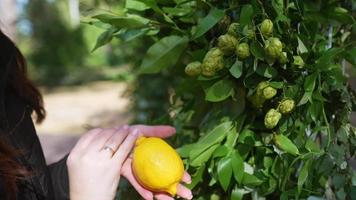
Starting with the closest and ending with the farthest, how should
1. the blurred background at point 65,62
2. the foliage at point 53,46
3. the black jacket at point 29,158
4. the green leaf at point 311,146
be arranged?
the green leaf at point 311,146 → the black jacket at point 29,158 → the blurred background at point 65,62 → the foliage at point 53,46

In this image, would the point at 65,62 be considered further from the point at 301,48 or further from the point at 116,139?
the point at 301,48

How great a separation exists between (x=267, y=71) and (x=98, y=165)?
0.41m

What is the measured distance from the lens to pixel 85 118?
9.29 meters

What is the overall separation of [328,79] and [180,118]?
52 centimetres

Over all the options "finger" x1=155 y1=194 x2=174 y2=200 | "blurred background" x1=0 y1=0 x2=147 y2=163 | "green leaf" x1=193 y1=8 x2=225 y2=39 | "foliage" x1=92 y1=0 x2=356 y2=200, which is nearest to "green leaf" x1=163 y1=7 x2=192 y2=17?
"foliage" x1=92 y1=0 x2=356 y2=200

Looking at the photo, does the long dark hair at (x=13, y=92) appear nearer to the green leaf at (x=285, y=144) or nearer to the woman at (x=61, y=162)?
the woman at (x=61, y=162)

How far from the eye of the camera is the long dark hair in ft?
3.65

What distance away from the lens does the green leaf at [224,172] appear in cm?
115

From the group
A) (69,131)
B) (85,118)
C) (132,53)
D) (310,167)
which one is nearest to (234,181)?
(310,167)

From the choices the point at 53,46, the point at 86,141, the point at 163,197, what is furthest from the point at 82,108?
the point at 163,197

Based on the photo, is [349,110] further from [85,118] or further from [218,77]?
[85,118]

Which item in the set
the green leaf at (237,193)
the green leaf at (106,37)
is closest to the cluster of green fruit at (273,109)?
the green leaf at (237,193)

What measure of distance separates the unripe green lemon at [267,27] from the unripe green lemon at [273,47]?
17mm

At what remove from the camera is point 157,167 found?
1049 mm
